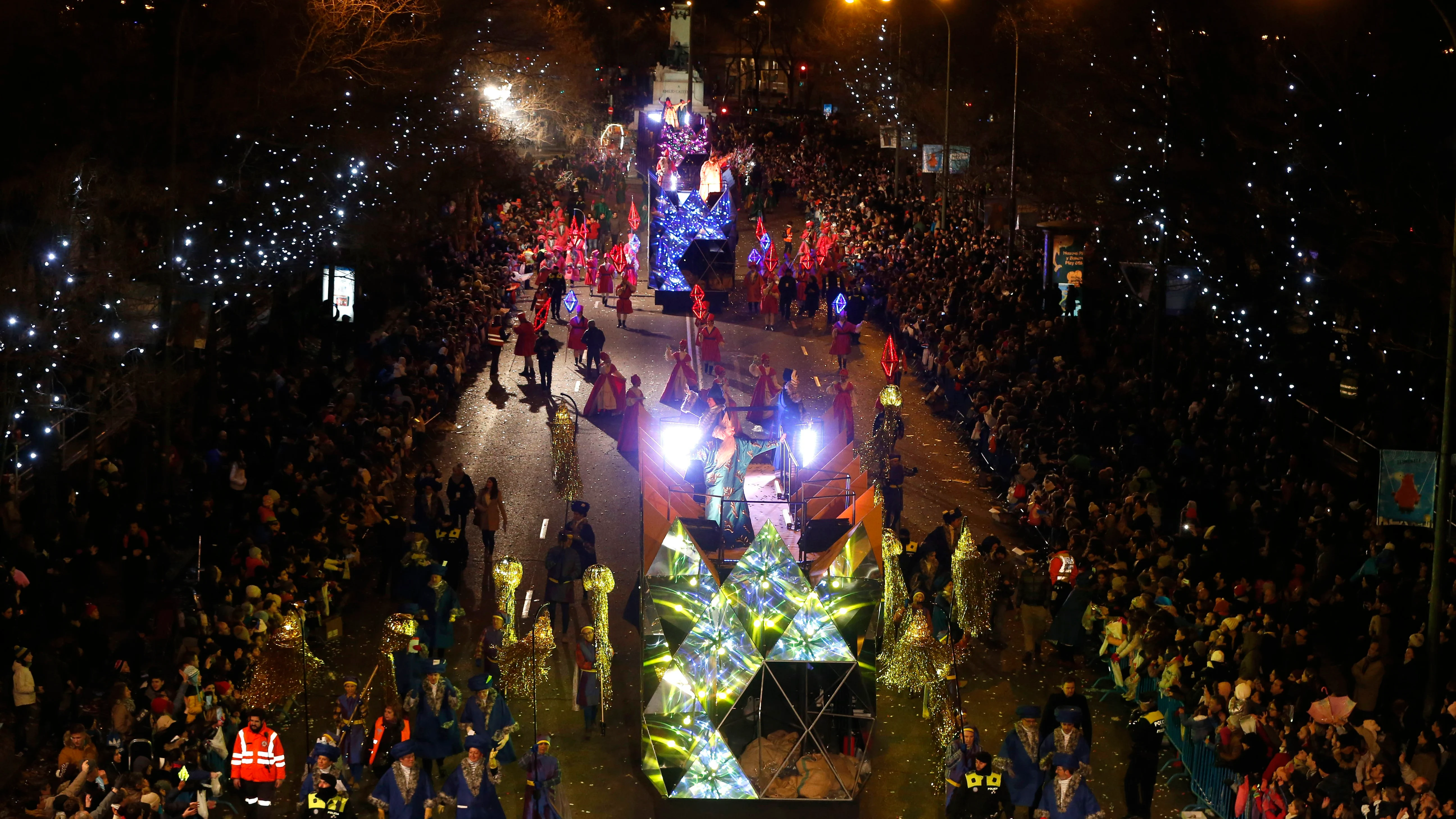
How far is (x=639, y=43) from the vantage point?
8700cm

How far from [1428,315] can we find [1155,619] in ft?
25.8

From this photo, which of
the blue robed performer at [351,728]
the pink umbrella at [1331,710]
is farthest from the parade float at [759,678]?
the pink umbrella at [1331,710]

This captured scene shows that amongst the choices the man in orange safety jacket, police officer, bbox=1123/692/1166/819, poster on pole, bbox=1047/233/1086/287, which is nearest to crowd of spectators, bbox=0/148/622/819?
the man in orange safety jacket

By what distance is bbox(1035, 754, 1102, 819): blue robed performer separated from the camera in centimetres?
1239

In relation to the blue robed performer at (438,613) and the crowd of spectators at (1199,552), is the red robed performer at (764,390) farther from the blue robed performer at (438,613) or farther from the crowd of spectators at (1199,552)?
the blue robed performer at (438,613)

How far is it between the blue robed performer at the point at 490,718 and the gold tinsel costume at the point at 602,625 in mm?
1205

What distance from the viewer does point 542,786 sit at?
41.1 ft

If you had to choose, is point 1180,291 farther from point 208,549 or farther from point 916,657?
point 208,549

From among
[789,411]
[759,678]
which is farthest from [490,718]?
[789,411]

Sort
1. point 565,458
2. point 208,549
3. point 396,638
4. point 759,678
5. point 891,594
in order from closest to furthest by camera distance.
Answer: point 759,678, point 396,638, point 891,594, point 208,549, point 565,458

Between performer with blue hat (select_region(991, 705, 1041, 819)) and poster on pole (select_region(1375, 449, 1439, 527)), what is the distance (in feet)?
13.1

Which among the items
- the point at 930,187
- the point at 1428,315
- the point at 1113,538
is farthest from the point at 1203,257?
the point at 930,187

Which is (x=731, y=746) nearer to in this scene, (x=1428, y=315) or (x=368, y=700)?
(x=368, y=700)

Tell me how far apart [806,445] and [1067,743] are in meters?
5.68
